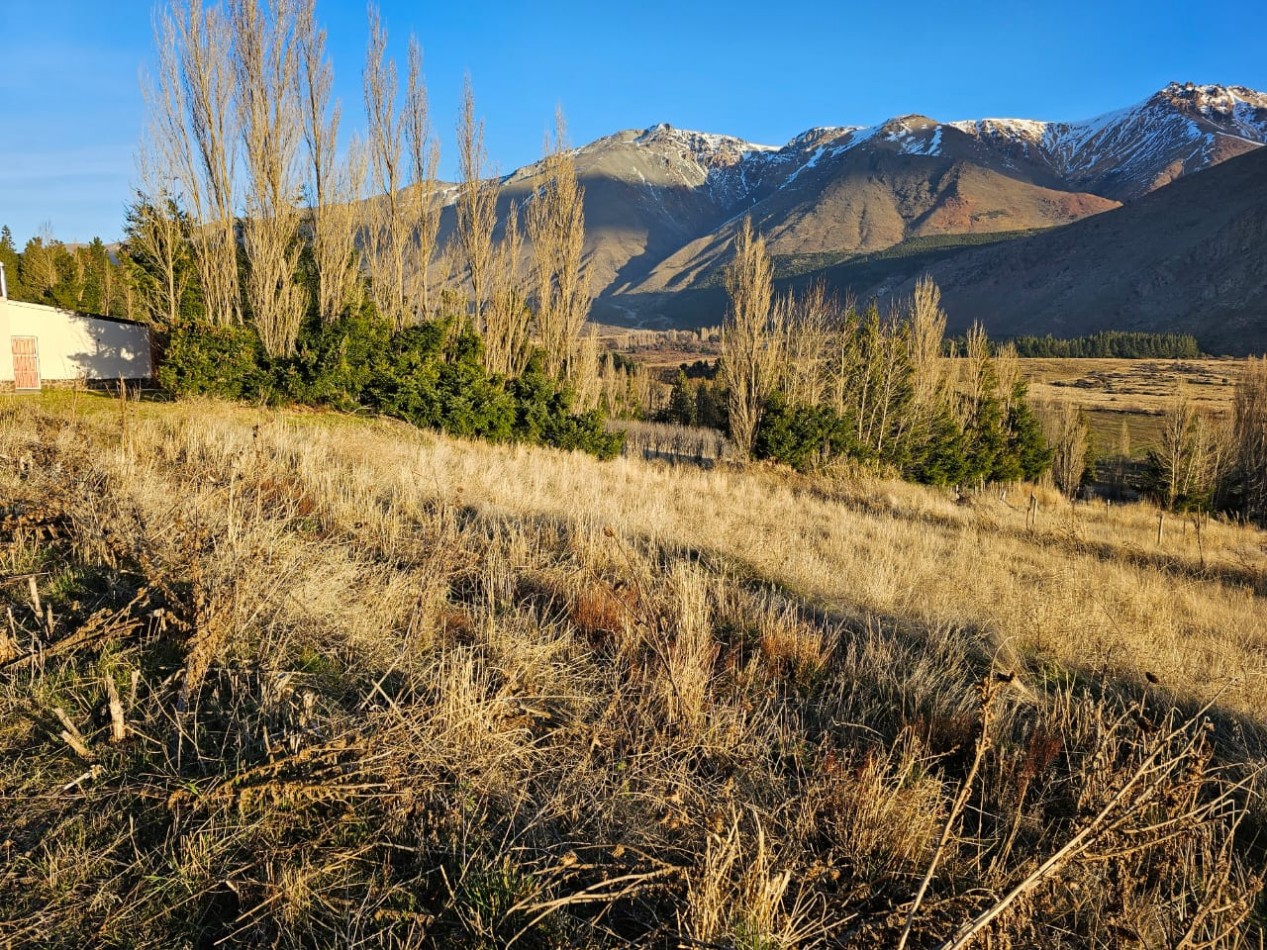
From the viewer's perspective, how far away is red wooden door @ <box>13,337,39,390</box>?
62.0 ft

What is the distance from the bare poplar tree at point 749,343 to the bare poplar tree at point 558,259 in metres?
4.37

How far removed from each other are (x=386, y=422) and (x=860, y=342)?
51.5 feet

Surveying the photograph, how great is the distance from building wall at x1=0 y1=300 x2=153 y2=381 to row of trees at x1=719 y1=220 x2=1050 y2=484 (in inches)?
697

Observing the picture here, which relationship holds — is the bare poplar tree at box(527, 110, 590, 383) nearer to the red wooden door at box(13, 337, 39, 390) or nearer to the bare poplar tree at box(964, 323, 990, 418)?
the red wooden door at box(13, 337, 39, 390)

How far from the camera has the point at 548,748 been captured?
108 inches

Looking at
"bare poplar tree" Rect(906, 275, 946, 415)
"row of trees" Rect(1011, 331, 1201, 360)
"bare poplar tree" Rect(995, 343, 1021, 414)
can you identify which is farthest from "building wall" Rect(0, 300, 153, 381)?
"row of trees" Rect(1011, 331, 1201, 360)

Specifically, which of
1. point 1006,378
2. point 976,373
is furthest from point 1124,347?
point 976,373

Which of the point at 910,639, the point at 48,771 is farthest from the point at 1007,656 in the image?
the point at 48,771

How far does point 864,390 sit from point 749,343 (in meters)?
5.62

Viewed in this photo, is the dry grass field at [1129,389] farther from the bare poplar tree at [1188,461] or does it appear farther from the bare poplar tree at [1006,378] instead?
the bare poplar tree at [1006,378]

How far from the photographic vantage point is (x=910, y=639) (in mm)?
4738

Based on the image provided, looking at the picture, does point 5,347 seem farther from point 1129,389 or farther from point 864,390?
point 1129,389

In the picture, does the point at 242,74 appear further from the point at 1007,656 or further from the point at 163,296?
the point at 1007,656

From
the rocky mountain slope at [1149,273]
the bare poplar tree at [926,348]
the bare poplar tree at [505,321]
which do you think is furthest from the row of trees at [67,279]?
the rocky mountain slope at [1149,273]
